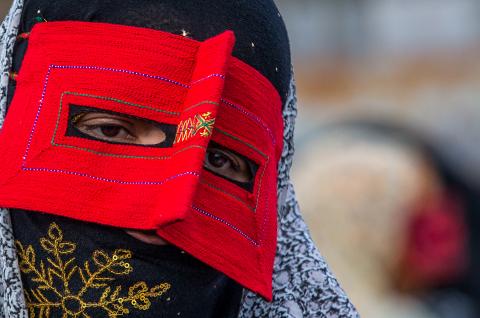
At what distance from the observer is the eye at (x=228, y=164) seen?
9.45 ft

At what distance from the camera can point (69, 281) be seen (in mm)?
2764

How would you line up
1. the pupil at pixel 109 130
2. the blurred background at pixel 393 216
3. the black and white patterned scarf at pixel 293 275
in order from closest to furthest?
the pupil at pixel 109 130, the black and white patterned scarf at pixel 293 275, the blurred background at pixel 393 216

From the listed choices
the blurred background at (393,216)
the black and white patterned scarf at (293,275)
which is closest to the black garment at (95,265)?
the black and white patterned scarf at (293,275)

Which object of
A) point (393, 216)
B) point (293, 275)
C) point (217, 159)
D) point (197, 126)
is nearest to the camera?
point (197, 126)

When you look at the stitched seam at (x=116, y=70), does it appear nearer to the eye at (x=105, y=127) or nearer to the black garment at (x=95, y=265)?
the eye at (x=105, y=127)

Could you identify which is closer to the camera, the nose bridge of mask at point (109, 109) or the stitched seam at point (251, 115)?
the nose bridge of mask at point (109, 109)

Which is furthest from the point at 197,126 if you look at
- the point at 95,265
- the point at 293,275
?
the point at 293,275

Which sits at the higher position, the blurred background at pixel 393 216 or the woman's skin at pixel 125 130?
the blurred background at pixel 393 216

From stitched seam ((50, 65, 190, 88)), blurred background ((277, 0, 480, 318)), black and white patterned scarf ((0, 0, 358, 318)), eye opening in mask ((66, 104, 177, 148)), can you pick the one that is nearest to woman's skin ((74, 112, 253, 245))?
eye opening in mask ((66, 104, 177, 148))

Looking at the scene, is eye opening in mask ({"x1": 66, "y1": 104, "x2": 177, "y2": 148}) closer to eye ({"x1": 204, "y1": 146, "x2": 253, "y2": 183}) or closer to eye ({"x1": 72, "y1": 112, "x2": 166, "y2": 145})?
eye ({"x1": 72, "y1": 112, "x2": 166, "y2": 145})

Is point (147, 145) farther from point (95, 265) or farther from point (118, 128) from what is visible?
point (95, 265)

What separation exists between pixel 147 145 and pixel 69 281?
0.35 meters

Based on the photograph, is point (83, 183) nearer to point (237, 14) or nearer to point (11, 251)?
point (11, 251)

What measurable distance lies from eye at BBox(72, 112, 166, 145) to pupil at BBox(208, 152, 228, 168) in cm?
13
